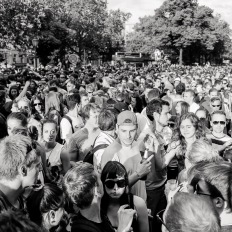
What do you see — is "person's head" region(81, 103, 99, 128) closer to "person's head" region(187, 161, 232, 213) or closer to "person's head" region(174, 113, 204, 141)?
"person's head" region(174, 113, 204, 141)

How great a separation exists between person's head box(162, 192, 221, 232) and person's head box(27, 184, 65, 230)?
1.01m

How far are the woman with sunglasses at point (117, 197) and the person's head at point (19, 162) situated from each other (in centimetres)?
58

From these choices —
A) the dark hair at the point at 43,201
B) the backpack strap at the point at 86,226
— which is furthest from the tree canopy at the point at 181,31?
the backpack strap at the point at 86,226

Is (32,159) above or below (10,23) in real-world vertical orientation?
below

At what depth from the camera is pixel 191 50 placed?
5950cm

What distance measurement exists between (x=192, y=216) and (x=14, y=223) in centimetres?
93

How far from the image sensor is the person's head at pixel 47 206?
2716mm

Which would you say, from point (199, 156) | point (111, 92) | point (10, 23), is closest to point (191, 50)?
point (10, 23)

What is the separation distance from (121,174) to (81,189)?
1.23 ft

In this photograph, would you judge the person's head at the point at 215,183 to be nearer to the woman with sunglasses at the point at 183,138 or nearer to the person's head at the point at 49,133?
the woman with sunglasses at the point at 183,138

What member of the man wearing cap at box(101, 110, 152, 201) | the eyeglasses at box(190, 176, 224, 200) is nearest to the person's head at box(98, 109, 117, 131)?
the man wearing cap at box(101, 110, 152, 201)

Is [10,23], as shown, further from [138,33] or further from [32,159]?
[138,33]

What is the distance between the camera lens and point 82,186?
2721mm

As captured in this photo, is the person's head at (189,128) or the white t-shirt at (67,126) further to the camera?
the white t-shirt at (67,126)
